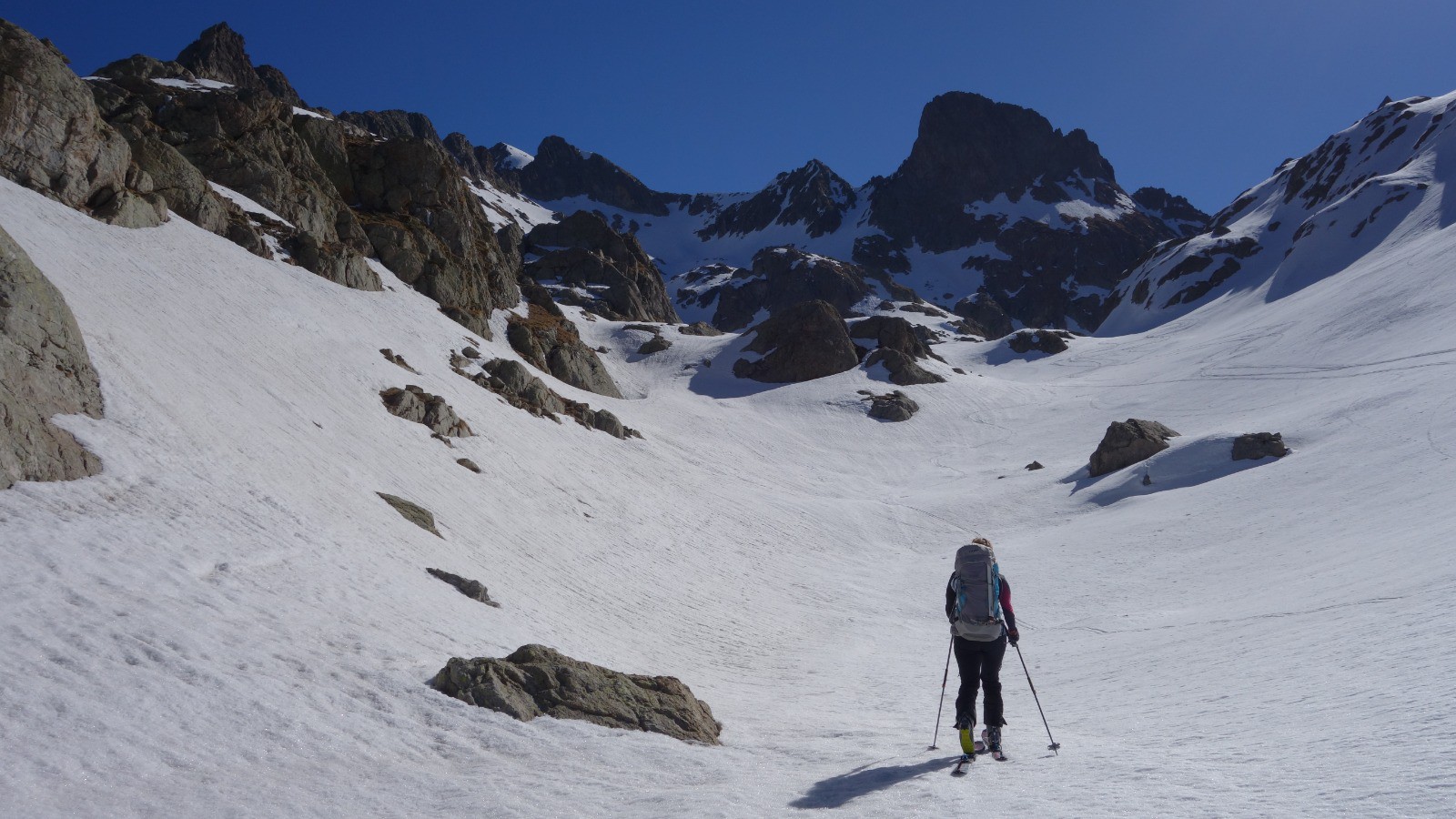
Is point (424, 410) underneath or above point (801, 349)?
underneath

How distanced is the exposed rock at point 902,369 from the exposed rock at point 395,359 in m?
48.4

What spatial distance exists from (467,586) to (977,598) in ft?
32.1

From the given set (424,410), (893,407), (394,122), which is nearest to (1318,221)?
(893,407)

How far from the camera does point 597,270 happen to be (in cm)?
10206

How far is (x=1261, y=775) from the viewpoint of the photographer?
7.14 m

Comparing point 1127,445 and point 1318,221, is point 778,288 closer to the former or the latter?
point 1318,221

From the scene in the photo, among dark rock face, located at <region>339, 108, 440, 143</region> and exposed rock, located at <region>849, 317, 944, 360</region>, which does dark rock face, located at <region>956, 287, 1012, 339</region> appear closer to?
exposed rock, located at <region>849, 317, 944, 360</region>

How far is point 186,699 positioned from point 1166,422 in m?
54.3

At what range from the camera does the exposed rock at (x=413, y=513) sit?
18219 millimetres

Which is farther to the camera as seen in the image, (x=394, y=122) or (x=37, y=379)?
(x=394, y=122)

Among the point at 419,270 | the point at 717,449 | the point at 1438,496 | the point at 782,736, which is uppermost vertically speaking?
the point at 419,270

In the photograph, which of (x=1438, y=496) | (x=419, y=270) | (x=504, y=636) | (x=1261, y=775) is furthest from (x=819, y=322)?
(x=1261, y=775)

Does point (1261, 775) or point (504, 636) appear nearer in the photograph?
point (1261, 775)

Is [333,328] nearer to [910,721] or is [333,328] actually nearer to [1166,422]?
[910,721]
